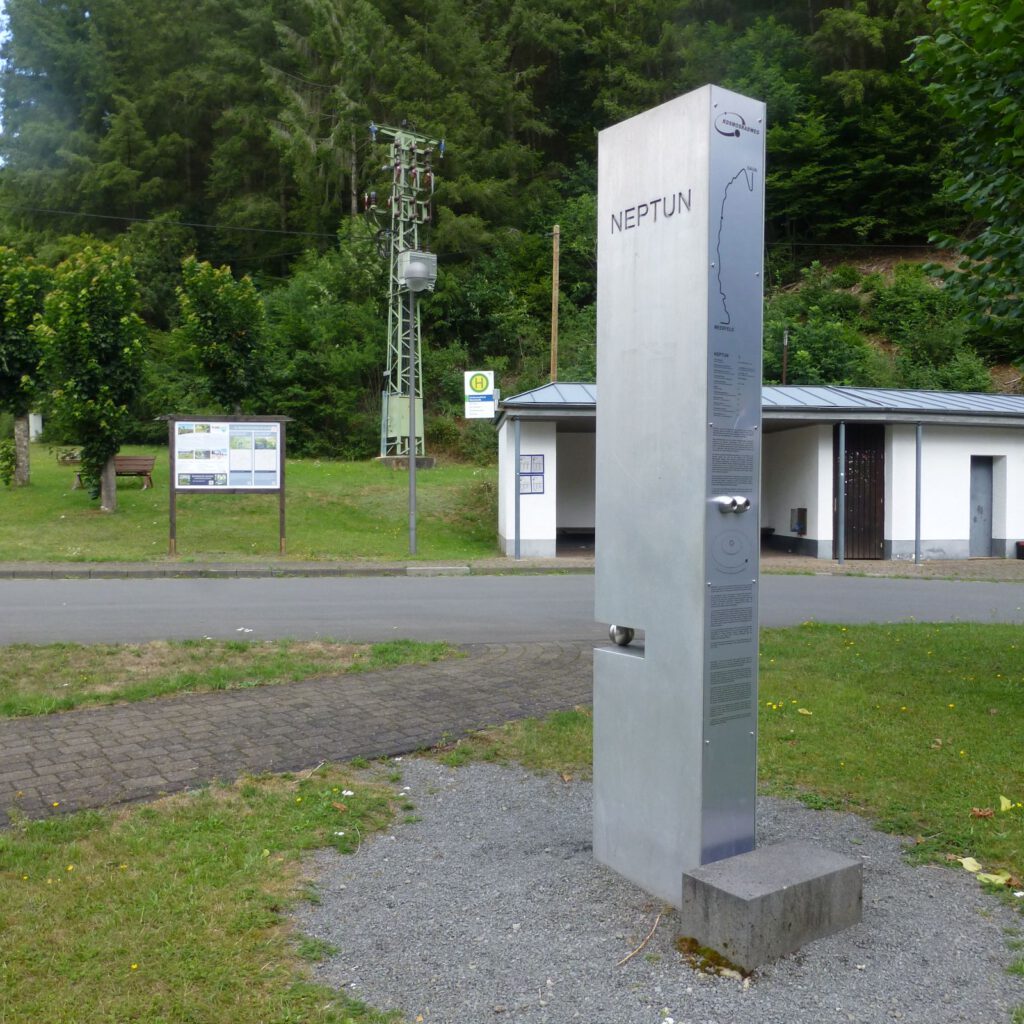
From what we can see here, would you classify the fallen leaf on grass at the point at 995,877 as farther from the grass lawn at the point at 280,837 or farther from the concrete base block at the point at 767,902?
the concrete base block at the point at 767,902

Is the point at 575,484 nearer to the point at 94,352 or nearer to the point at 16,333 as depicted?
the point at 94,352

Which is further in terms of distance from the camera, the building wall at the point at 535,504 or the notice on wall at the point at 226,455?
the building wall at the point at 535,504

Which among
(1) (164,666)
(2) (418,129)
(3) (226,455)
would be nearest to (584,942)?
(1) (164,666)

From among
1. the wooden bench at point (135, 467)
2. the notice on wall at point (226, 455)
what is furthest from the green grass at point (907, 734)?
the wooden bench at point (135, 467)

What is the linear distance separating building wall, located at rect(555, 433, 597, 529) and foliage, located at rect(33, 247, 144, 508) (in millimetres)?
10520

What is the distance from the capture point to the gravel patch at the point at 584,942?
3215 mm

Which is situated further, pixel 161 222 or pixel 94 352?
pixel 161 222

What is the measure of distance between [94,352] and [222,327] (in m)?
6.92

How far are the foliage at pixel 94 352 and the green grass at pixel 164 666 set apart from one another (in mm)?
13549

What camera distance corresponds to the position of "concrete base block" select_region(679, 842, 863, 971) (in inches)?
136

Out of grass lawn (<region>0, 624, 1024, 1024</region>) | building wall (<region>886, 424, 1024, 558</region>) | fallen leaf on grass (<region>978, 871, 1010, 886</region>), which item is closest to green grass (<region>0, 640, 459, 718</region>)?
grass lawn (<region>0, 624, 1024, 1024</region>)

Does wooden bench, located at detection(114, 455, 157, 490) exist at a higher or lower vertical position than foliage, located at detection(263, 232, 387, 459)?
lower

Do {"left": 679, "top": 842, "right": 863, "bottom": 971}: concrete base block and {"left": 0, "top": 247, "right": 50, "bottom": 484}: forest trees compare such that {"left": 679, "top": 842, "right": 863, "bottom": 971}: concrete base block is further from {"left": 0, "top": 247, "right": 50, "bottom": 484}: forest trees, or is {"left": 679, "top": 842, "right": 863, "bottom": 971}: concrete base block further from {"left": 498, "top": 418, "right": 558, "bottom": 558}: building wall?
{"left": 0, "top": 247, "right": 50, "bottom": 484}: forest trees

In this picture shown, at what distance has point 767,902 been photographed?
136 inches
